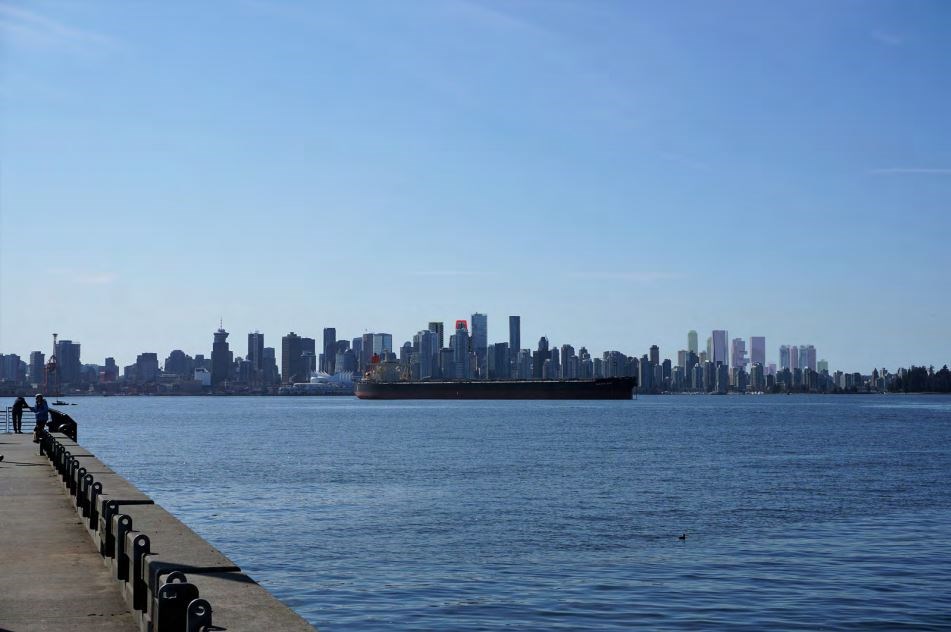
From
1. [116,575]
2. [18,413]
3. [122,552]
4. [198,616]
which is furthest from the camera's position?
[18,413]

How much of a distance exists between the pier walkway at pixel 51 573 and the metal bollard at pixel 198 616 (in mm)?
3461

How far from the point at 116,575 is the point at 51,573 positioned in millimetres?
1533

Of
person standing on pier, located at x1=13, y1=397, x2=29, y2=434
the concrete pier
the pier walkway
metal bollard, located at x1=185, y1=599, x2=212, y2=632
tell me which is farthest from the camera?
person standing on pier, located at x1=13, y1=397, x2=29, y2=434

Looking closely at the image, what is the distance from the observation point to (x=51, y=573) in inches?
551

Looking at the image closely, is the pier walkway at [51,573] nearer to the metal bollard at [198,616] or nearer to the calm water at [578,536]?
the metal bollard at [198,616]

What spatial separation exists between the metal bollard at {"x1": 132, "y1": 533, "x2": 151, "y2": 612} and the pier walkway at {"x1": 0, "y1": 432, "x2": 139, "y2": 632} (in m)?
0.33

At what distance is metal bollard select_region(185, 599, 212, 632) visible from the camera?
8.03 m

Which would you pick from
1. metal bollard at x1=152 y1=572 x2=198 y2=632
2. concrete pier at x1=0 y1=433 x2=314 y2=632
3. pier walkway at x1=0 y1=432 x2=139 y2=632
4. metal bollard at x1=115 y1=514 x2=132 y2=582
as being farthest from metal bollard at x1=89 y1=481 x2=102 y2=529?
metal bollard at x1=152 y1=572 x2=198 y2=632

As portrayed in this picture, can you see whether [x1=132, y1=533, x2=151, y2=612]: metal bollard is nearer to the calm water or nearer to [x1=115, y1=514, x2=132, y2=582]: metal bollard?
[x1=115, y1=514, x2=132, y2=582]: metal bollard

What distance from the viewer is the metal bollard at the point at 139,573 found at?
10938 mm

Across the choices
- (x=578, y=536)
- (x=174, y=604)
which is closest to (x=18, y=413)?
(x=578, y=536)

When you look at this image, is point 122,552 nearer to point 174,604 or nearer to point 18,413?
point 174,604

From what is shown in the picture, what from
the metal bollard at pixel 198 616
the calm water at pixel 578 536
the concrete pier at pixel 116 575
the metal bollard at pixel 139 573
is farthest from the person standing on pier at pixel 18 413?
the metal bollard at pixel 198 616

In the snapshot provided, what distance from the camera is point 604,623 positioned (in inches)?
723
